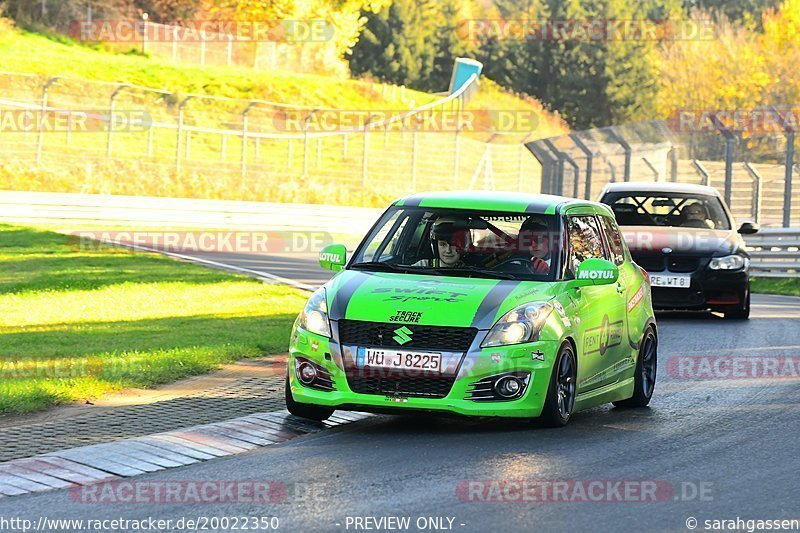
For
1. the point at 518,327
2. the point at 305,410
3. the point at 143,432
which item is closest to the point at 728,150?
the point at 518,327

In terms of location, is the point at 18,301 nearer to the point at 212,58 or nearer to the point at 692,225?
the point at 692,225

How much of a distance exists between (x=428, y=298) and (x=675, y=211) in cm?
1013

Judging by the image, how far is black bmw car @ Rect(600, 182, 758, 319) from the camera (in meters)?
17.9

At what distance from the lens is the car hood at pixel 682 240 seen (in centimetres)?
1795

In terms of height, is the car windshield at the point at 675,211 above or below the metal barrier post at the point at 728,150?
below

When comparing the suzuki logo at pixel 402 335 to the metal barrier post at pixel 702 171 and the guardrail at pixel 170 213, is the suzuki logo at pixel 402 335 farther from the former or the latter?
the guardrail at pixel 170 213

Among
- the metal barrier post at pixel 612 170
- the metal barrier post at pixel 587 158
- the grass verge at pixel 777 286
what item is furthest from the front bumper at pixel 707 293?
the metal barrier post at pixel 612 170

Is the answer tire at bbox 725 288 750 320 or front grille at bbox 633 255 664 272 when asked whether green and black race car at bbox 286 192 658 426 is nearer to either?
front grille at bbox 633 255 664 272

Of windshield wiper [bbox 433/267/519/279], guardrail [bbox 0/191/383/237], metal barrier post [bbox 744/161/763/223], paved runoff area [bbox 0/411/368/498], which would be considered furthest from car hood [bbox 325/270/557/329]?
guardrail [bbox 0/191/383/237]

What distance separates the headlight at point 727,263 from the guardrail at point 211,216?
8075 mm

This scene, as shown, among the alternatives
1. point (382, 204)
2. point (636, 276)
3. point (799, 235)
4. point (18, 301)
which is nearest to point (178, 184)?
point (382, 204)

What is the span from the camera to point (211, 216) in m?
36.7

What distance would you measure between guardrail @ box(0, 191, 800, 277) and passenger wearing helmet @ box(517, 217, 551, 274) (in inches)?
642

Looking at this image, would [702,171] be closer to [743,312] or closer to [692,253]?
[743,312]
